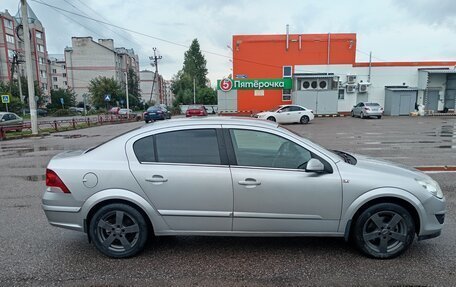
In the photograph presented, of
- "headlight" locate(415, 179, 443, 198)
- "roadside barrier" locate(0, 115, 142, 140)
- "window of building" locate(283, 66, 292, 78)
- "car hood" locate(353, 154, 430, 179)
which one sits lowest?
"roadside barrier" locate(0, 115, 142, 140)

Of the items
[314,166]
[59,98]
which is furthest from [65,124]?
[59,98]

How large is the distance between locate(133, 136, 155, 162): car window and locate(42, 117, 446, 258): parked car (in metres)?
0.01

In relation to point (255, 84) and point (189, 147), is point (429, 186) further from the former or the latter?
→ point (255, 84)

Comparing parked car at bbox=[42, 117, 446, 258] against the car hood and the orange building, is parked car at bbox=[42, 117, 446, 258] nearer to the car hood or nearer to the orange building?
the car hood

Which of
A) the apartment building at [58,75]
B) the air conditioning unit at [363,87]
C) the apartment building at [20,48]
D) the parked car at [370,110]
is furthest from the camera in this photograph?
the apartment building at [58,75]

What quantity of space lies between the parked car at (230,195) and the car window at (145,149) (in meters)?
0.01

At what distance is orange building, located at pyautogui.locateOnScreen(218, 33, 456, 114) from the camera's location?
1220 inches

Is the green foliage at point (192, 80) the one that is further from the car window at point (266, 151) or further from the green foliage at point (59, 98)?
the car window at point (266, 151)

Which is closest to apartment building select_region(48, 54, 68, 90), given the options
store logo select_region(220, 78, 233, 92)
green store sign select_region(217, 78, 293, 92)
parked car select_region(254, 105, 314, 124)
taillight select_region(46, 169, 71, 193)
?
store logo select_region(220, 78, 233, 92)

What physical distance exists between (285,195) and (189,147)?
1220 mm

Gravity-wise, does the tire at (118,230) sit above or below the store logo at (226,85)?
below

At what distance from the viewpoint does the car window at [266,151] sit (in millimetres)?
3367

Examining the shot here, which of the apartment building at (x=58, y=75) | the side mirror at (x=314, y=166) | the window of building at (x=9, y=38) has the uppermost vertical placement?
the window of building at (x=9, y=38)

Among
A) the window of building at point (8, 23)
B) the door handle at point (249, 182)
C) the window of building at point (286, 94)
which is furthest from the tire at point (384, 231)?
the window of building at point (8, 23)
